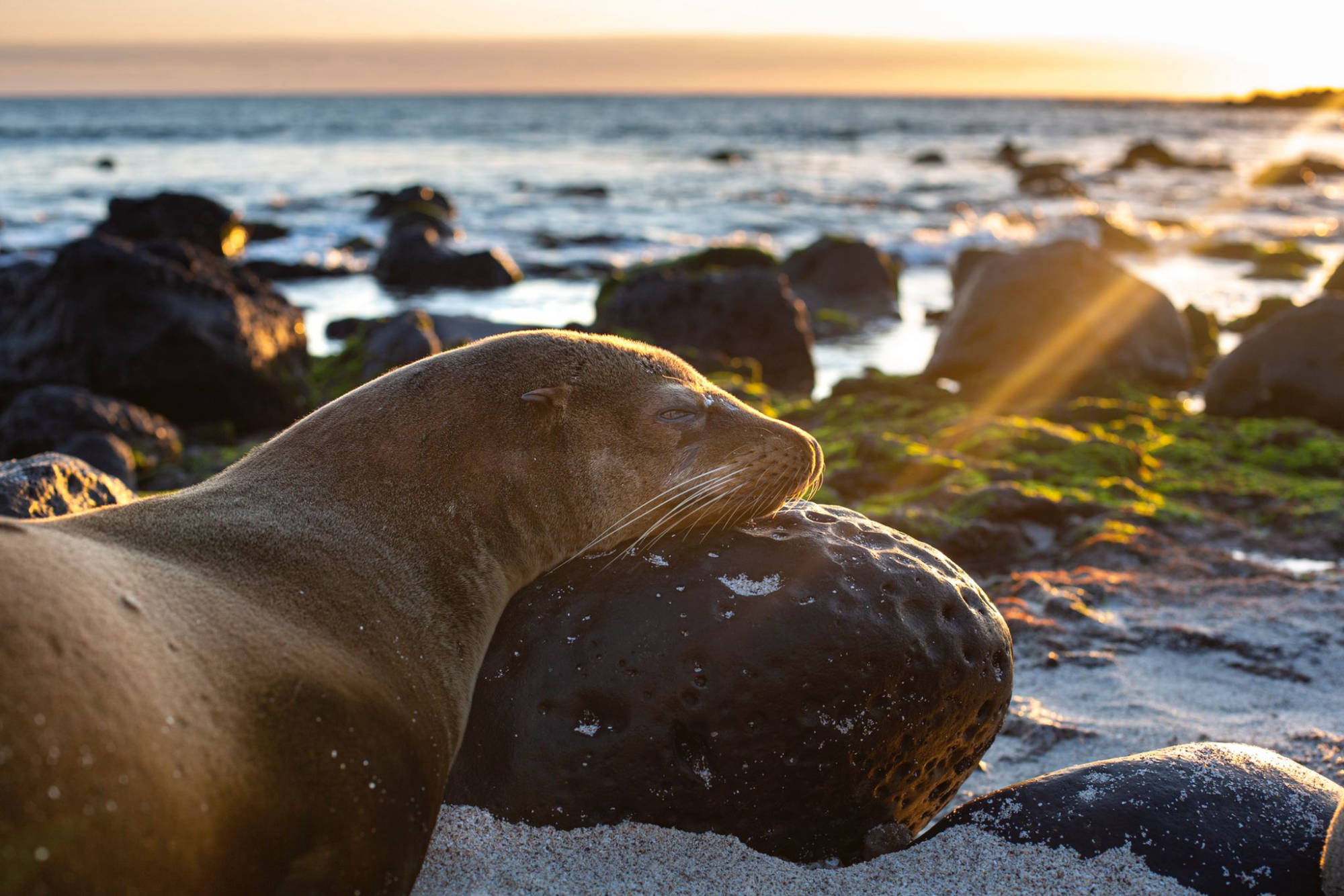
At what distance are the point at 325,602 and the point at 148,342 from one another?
8657mm

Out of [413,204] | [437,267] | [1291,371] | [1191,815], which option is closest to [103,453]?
[1191,815]

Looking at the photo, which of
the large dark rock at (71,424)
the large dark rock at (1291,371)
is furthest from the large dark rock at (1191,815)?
the large dark rock at (1291,371)

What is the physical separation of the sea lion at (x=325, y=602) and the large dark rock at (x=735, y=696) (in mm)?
223

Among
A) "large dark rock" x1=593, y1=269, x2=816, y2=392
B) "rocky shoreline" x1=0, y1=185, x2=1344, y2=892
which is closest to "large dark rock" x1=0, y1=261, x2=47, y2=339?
"rocky shoreline" x1=0, y1=185, x2=1344, y2=892

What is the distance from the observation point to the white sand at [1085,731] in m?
3.24

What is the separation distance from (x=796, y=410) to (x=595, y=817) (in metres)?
7.06

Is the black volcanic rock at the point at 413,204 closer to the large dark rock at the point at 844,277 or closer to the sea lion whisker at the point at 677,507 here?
the large dark rock at the point at 844,277

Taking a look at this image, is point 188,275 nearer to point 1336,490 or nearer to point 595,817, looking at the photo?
point 595,817

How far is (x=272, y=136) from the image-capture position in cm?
6881

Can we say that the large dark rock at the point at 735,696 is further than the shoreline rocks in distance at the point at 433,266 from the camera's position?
No

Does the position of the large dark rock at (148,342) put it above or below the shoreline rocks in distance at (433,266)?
above

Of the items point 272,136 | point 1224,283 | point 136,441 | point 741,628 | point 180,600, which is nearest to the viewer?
point 180,600

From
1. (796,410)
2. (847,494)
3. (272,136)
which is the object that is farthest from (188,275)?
(272,136)

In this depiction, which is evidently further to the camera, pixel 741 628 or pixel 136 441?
pixel 136 441
